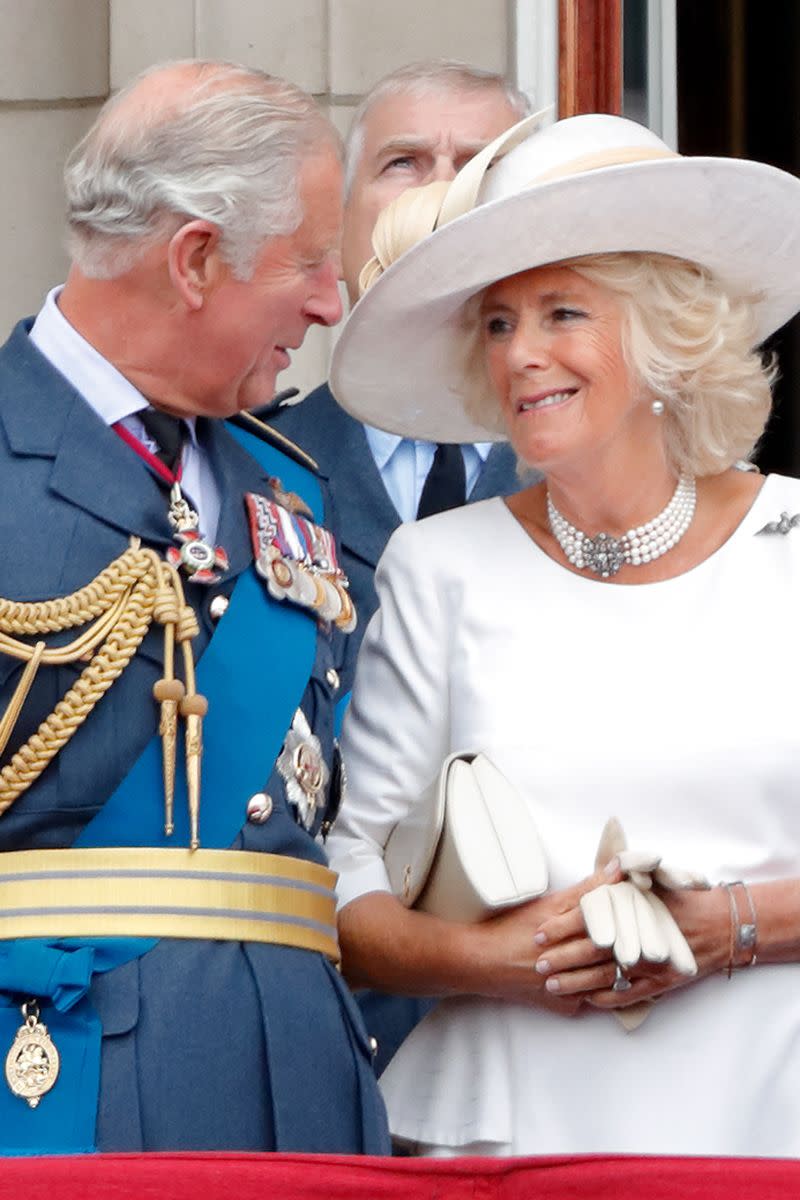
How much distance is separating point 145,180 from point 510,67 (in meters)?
1.77

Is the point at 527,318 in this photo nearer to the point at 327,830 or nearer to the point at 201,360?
the point at 201,360

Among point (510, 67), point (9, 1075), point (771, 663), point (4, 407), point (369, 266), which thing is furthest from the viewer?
point (510, 67)

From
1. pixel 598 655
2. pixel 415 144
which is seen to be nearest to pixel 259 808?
pixel 598 655

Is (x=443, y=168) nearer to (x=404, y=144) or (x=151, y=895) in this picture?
(x=404, y=144)

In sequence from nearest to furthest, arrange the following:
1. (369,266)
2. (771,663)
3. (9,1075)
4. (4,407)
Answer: (9,1075), (4,407), (771,663), (369,266)

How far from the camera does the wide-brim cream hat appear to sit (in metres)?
2.64

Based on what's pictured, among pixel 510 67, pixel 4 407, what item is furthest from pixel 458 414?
pixel 510 67

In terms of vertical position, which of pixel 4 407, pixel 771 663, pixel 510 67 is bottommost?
pixel 771 663

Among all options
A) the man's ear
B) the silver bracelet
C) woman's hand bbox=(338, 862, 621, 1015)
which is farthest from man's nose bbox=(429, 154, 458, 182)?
the silver bracelet

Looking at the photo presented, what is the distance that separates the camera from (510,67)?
4160mm

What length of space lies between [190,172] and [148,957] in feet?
2.50

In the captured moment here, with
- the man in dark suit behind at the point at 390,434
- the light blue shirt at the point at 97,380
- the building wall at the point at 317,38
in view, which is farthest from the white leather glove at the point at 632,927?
the building wall at the point at 317,38

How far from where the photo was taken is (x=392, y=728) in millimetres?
2693

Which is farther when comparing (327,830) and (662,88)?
(662,88)
